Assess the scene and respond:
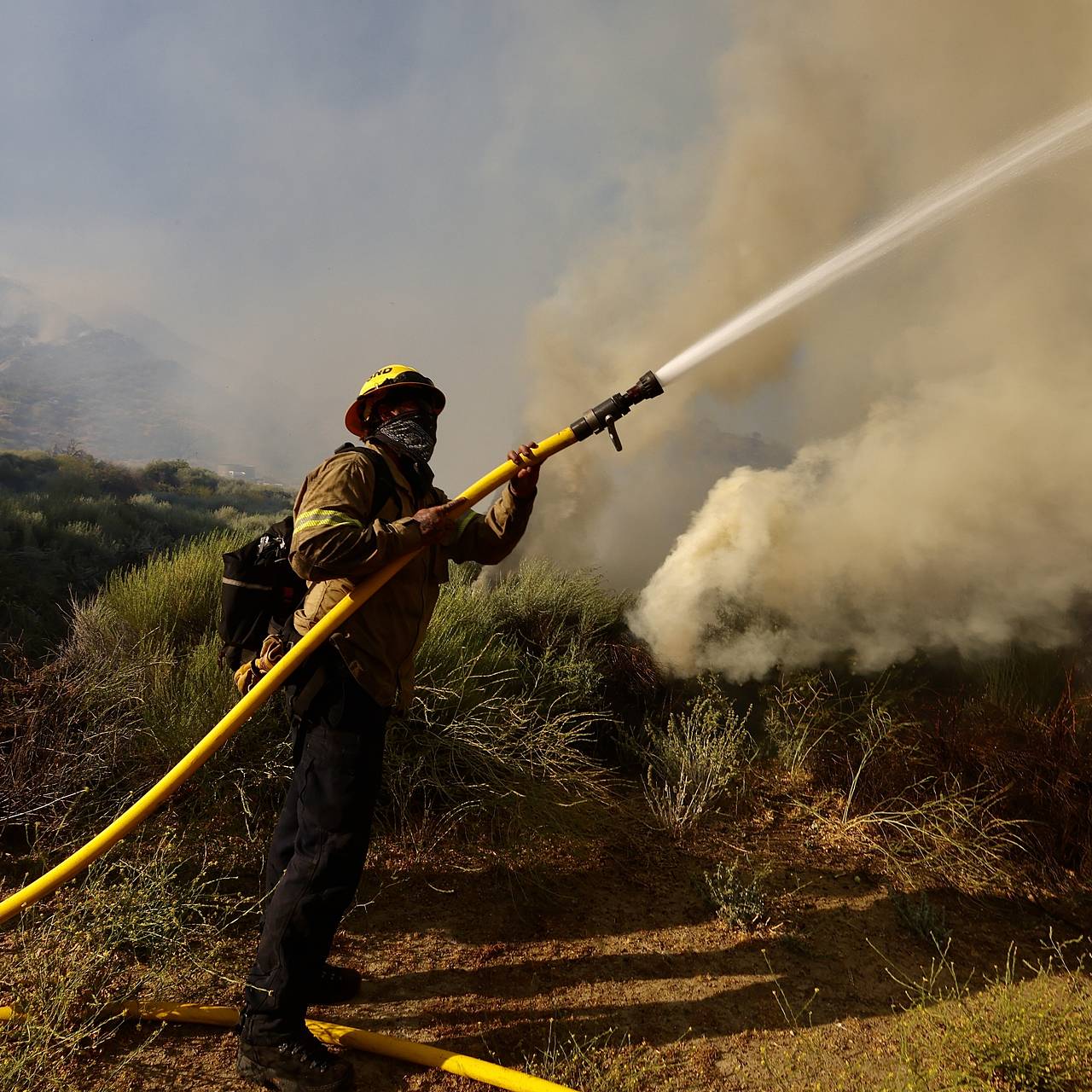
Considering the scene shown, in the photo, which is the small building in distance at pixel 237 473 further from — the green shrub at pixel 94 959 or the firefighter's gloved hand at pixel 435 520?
the firefighter's gloved hand at pixel 435 520

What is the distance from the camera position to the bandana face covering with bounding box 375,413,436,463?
2676 millimetres

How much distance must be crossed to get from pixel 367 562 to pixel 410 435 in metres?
0.73

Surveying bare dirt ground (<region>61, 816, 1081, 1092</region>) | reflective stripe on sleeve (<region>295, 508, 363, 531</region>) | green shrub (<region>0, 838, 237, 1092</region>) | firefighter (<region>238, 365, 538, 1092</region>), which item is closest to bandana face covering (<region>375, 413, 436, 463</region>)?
firefighter (<region>238, 365, 538, 1092</region>)

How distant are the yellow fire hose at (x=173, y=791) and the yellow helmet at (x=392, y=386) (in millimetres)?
678

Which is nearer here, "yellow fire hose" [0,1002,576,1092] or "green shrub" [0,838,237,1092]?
"green shrub" [0,838,237,1092]

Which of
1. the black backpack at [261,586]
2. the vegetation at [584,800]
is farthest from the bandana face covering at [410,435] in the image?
the vegetation at [584,800]

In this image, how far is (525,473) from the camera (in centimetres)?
277

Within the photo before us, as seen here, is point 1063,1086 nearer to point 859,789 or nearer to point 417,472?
point 859,789

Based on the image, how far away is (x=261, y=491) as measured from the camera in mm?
28375

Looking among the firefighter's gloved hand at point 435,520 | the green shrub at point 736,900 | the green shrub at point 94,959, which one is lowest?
the green shrub at point 736,900

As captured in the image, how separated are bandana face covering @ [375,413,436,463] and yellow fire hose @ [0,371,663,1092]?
1.23ft

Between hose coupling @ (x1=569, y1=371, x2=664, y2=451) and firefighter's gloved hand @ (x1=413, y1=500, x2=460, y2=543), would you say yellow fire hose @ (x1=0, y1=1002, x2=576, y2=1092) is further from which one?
hose coupling @ (x1=569, y1=371, x2=664, y2=451)

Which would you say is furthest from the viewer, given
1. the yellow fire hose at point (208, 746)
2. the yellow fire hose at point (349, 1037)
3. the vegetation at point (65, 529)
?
the vegetation at point (65, 529)

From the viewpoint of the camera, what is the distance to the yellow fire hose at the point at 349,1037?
89.6 inches
